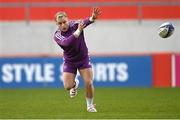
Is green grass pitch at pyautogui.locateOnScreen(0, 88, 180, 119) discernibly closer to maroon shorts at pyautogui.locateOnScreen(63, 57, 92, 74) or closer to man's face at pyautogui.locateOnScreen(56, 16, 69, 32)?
maroon shorts at pyautogui.locateOnScreen(63, 57, 92, 74)

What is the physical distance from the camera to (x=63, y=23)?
13391 mm

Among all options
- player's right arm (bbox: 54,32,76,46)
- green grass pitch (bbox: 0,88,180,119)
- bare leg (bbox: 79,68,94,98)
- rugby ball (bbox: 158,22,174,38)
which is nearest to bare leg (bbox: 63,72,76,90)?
bare leg (bbox: 79,68,94,98)

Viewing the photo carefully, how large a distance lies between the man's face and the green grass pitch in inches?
65.3

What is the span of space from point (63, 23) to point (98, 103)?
130 inches

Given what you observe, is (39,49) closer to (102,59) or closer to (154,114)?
(102,59)

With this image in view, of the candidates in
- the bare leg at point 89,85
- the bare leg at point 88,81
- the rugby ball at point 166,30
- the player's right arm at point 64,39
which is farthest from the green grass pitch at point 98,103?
the rugby ball at point 166,30

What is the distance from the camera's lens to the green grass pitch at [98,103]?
13.2 meters

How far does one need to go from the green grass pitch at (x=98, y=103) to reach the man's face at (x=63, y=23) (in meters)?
1.66

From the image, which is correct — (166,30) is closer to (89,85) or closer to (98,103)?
(89,85)

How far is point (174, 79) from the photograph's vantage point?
72.5 ft

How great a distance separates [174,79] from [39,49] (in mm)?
4752

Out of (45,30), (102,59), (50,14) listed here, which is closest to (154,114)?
(102,59)

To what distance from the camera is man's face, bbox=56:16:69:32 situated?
13320 millimetres

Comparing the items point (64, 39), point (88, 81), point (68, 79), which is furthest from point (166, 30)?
point (64, 39)
